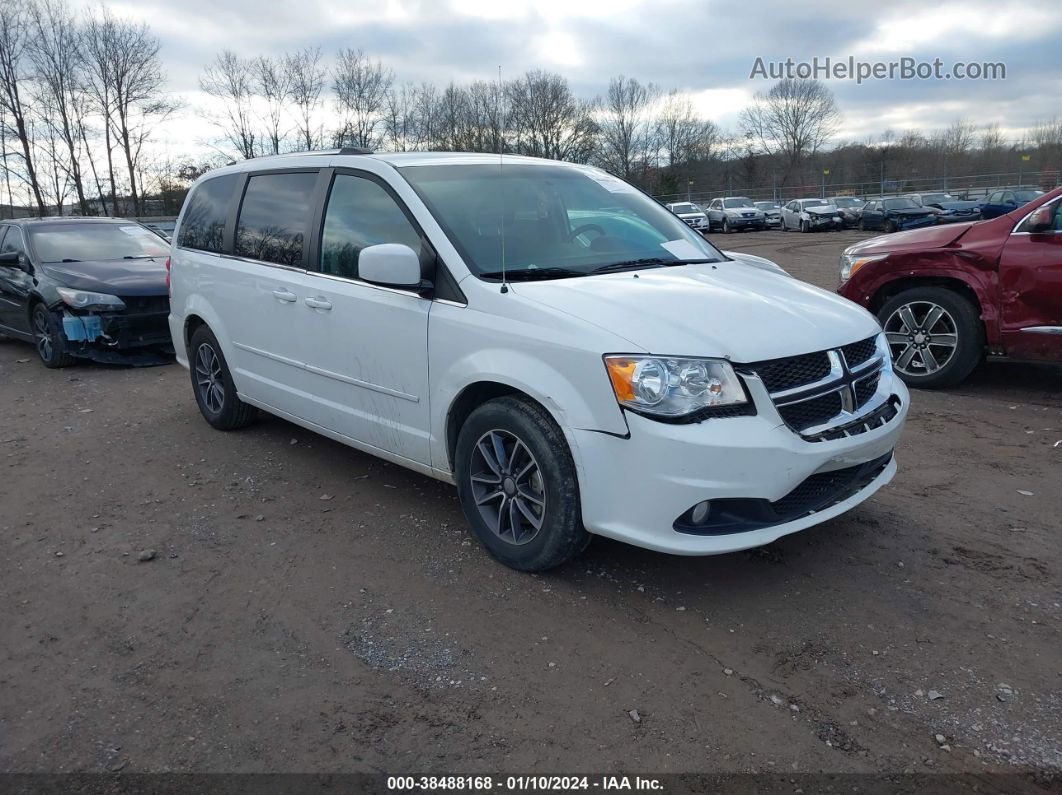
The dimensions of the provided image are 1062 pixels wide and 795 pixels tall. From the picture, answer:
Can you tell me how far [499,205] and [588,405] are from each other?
4.82ft

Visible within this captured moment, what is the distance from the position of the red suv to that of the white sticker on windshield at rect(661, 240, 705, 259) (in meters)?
3.07

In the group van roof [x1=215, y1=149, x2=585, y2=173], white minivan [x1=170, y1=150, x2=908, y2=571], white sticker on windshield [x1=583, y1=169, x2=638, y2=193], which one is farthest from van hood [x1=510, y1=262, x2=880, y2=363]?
van roof [x1=215, y1=149, x2=585, y2=173]

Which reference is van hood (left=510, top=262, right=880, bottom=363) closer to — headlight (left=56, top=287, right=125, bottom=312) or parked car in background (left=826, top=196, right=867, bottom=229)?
headlight (left=56, top=287, right=125, bottom=312)

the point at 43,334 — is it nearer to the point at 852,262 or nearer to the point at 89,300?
the point at 89,300

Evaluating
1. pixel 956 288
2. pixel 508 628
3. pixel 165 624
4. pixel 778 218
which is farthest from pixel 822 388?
pixel 778 218

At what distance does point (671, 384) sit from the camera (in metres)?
3.15

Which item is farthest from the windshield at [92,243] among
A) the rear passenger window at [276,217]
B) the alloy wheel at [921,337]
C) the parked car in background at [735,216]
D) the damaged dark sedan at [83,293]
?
the parked car in background at [735,216]

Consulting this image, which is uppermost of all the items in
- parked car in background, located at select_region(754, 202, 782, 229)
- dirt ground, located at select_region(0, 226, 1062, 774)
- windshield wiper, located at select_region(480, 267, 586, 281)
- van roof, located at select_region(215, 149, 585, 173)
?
van roof, located at select_region(215, 149, 585, 173)

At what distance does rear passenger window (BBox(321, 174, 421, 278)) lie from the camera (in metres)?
4.18

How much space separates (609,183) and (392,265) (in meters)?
1.82

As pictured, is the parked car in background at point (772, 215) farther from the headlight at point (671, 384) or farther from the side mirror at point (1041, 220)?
Answer: the headlight at point (671, 384)

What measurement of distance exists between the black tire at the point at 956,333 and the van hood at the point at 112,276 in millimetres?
7275

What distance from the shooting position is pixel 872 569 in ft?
12.2

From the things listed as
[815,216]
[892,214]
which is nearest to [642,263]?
[892,214]
